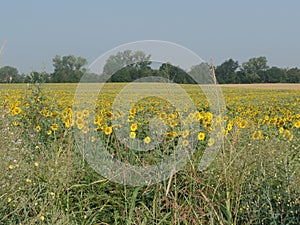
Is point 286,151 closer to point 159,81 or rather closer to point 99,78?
point 159,81

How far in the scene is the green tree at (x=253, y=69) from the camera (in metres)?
40.0

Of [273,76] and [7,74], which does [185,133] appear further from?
[273,76]

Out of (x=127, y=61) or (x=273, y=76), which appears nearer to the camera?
(x=127, y=61)

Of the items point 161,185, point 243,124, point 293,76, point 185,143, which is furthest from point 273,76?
point 161,185

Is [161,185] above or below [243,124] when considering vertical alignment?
below

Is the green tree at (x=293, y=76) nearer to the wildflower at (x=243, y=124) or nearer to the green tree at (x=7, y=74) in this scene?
the green tree at (x=7, y=74)

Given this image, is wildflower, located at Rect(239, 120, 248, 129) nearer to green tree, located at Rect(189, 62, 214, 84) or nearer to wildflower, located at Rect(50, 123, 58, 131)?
green tree, located at Rect(189, 62, 214, 84)

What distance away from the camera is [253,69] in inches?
1651

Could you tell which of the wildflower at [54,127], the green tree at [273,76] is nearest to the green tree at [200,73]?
the wildflower at [54,127]

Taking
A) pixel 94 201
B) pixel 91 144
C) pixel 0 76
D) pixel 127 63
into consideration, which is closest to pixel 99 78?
pixel 127 63

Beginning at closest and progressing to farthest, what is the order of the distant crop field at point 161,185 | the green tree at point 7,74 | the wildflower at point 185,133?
the distant crop field at point 161,185, the wildflower at point 185,133, the green tree at point 7,74

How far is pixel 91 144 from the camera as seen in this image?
14.2 feet

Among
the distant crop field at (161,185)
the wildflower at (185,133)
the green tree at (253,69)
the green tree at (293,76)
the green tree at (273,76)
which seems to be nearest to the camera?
the distant crop field at (161,185)

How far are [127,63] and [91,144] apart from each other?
84cm
